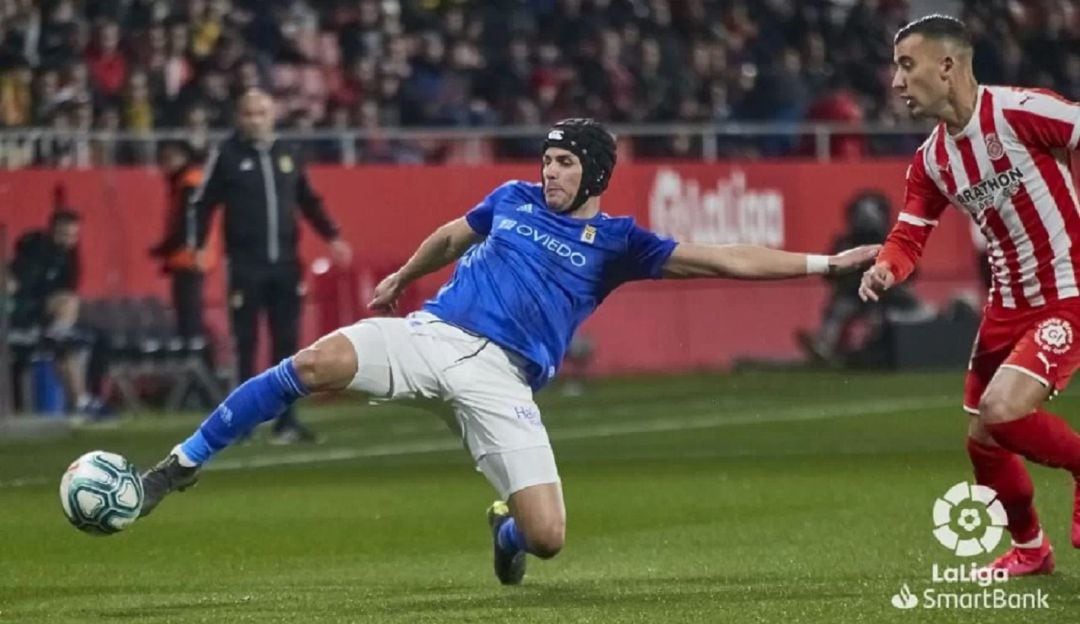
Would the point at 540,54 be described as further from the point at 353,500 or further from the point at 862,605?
the point at 862,605

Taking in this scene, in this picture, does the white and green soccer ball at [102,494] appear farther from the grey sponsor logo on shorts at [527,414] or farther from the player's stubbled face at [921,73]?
the player's stubbled face at [921,73]

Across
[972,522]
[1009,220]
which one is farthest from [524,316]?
[972,522]

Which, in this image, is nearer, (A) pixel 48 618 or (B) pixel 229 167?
(A) pixel 48 618

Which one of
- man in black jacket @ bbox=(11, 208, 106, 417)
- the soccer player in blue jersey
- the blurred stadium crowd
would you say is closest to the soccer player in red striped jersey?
the soccer player in blue jersey

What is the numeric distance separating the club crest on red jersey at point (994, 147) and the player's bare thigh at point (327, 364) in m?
2.50

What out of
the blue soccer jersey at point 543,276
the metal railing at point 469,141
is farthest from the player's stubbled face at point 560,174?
the metal railing at point 469,141

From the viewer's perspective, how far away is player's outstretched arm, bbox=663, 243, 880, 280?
9367 mm

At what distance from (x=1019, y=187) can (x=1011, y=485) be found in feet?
3.84

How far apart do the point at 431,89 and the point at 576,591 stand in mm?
16654

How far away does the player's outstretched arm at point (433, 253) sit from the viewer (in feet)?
33.1

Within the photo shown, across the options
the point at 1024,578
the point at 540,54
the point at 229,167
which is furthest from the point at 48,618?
the point at 540,54

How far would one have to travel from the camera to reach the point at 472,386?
31.2 feet

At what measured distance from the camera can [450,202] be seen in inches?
985

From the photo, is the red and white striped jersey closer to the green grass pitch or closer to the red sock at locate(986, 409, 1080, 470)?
the red sock at locate(986, 409, 1080, 470)
